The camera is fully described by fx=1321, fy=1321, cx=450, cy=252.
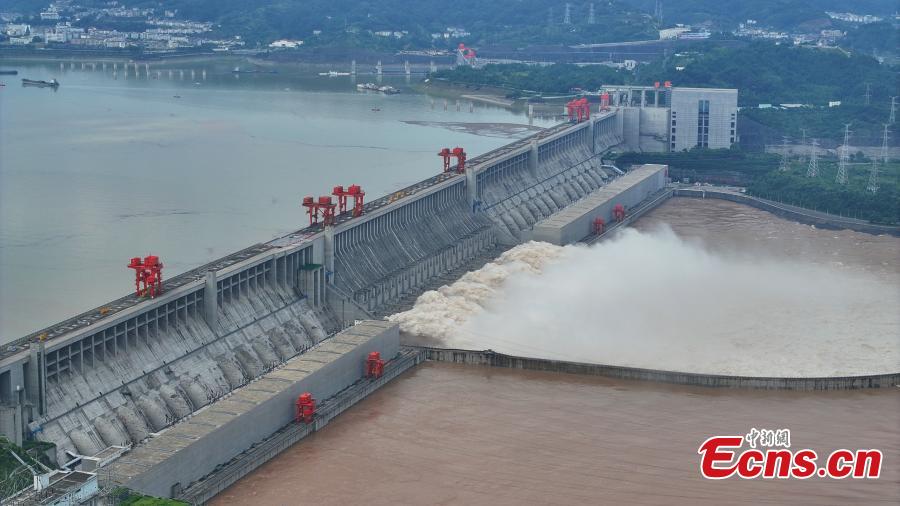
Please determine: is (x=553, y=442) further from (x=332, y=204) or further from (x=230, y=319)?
(x=332, y=204)

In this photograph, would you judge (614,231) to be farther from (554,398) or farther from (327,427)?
(327,427)

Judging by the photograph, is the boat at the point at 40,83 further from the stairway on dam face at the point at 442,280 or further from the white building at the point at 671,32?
the white building at the point at 671,32

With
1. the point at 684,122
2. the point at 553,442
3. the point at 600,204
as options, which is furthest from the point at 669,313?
the point at 684,122

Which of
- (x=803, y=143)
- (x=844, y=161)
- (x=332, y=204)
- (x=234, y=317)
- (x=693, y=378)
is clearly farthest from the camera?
(x=803, y=143)

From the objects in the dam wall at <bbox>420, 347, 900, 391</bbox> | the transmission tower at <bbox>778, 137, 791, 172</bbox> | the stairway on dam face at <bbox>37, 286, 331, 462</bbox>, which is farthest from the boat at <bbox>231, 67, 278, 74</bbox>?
the dam wall at <bbox>420, 347, 900, 391</bbox>

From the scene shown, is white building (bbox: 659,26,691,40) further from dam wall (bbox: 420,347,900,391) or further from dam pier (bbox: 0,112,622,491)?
dam wall (bbox: 420,347,900,391)

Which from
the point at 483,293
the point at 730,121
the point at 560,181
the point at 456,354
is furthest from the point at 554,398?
the point at 730,121
